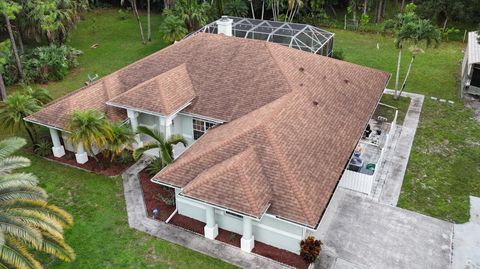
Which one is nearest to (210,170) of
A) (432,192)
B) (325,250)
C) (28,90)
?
(325,250)

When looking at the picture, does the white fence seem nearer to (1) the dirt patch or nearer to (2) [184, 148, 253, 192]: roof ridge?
(2) [184, 148, 253, 192]: roof ridge

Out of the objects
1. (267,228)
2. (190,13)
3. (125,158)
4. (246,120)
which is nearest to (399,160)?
(246,120)

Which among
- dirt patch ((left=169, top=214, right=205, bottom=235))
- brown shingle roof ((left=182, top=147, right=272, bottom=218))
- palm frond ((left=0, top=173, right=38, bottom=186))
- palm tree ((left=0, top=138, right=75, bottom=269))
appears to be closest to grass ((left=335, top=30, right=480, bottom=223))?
brown shingle roof ((left=182, top=147, right=272, bottom=218))

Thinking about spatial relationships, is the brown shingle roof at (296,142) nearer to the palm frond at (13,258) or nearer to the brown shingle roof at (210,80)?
the brown shingle roof at (210,80)

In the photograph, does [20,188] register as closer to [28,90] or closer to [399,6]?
[28,90]

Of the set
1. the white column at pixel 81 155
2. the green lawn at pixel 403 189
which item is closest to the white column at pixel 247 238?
the green lawn at pixel 403 189

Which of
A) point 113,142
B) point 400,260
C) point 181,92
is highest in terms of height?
point 181,92
